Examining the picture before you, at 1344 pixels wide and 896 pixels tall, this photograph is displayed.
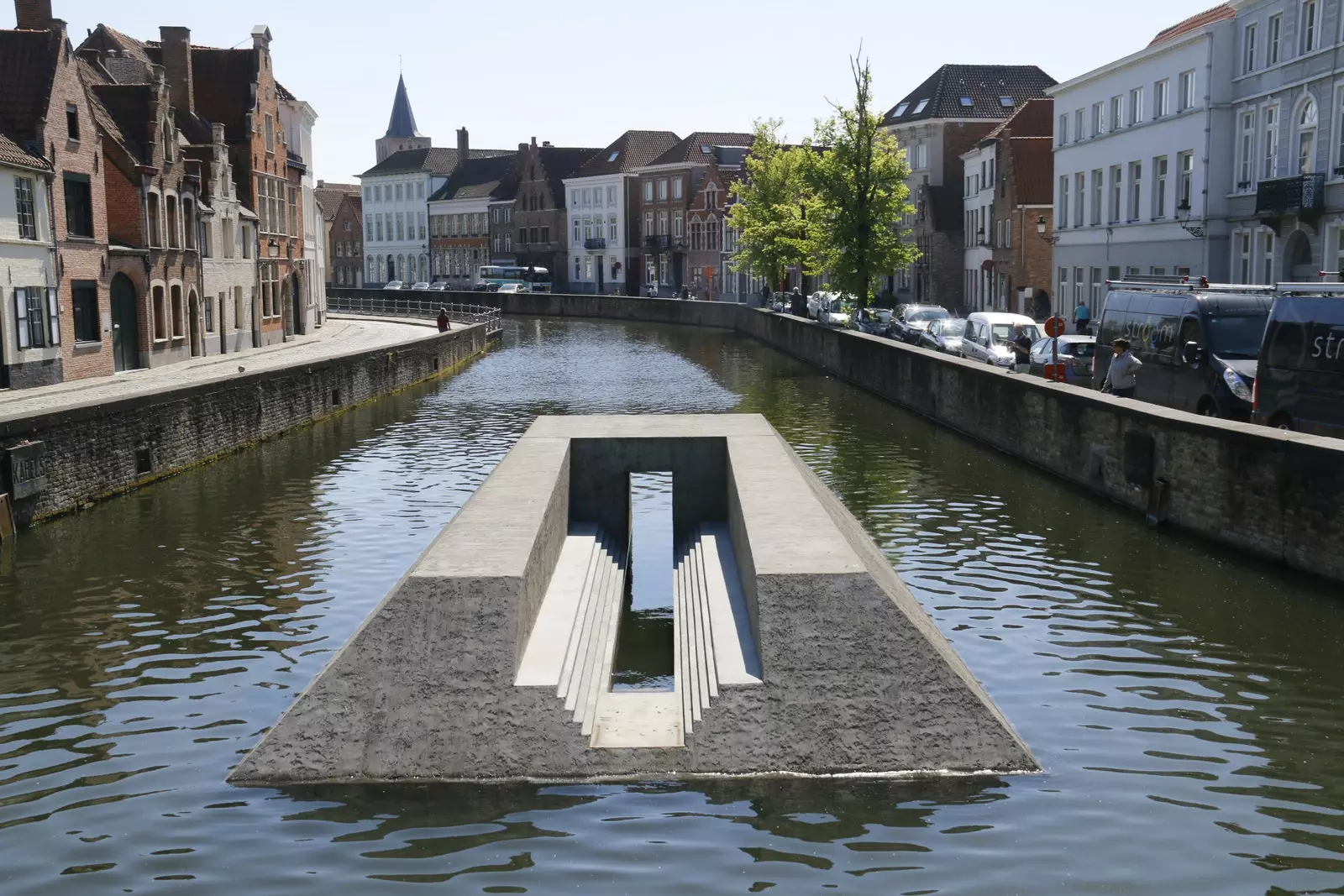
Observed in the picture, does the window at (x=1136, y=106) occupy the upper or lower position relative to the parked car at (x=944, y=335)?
upper

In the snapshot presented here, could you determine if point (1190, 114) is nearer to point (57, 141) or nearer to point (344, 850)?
point (57, 141)

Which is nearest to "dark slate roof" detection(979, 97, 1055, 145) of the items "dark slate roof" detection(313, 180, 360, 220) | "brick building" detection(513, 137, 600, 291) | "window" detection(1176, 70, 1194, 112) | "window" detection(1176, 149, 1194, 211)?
"window" detection(1176, 70, 1194, 112)

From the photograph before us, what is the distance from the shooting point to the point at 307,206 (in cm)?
7294

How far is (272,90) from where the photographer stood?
2325 inches

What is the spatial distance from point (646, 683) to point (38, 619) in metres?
6.24

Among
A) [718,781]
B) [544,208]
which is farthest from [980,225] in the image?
[718,781]

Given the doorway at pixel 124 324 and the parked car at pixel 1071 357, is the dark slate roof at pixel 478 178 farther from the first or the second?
the parked car at pixel 1071 357

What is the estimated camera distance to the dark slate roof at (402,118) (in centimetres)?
17050

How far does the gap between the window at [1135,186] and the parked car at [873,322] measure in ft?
29.2

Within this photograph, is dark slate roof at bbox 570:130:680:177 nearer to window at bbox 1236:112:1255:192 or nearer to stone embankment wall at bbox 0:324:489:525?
window at bbox 1236:112:1255:192

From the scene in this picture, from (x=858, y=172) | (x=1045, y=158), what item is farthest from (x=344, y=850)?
(x=1045, y=158)

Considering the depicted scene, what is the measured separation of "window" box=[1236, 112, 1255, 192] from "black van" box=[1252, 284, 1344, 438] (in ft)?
84.4

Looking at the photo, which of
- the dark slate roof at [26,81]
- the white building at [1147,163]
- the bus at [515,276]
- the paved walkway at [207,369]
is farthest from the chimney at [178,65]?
the bus at [515,276]

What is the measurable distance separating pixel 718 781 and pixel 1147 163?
4491 cm
